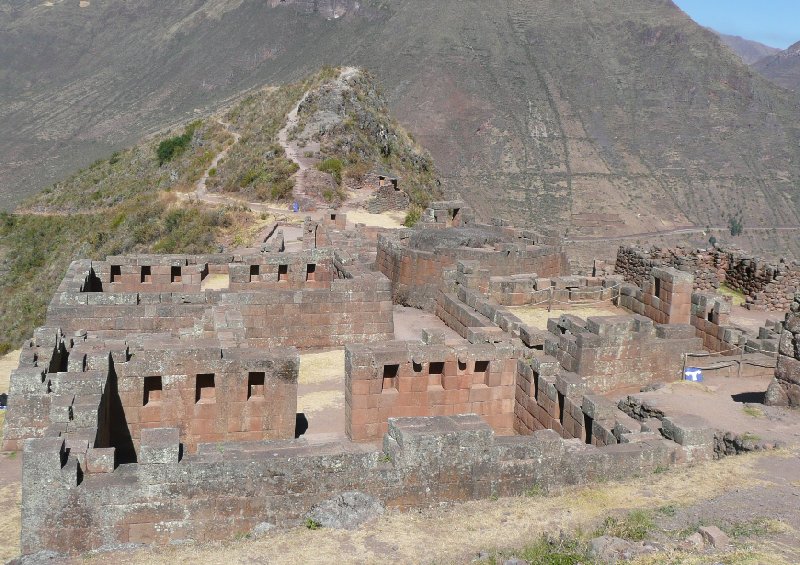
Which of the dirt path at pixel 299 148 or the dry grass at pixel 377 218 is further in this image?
the dirt path at pixel 299 148

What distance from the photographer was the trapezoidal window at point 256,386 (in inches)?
521

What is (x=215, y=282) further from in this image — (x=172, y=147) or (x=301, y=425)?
(x=172, y=147)

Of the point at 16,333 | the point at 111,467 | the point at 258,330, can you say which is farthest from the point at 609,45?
the point at 111,467

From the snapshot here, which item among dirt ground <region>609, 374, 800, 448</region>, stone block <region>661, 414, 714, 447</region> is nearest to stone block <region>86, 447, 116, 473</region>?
stone block <region>661, 414, 714, 447</region>

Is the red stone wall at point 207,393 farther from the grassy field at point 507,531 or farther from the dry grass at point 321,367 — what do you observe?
the dry grass at point 321,367

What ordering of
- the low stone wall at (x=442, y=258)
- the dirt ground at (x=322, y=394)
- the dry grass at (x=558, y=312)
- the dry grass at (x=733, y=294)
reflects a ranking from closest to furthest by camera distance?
the dirt ground at (x=322, y=394) < the dry grass at (x=558, y=312) < the low stone wall at (x=442, y=258) < the dry grass at (x=733, y=294)

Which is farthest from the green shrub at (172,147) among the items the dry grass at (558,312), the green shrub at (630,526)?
the green shrub at (630,526)

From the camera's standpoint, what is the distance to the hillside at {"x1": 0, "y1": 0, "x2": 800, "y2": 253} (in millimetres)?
113938

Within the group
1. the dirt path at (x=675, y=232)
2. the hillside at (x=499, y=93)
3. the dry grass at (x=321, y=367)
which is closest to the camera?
the dry grass at (x=321, y=367)

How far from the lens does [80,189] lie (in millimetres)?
75250

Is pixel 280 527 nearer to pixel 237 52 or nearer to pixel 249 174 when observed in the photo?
pixel 249 174

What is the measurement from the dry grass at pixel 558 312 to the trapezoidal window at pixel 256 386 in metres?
9.33

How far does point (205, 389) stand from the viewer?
43.3 ft

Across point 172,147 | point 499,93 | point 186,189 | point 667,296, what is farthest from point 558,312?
point 499,93
